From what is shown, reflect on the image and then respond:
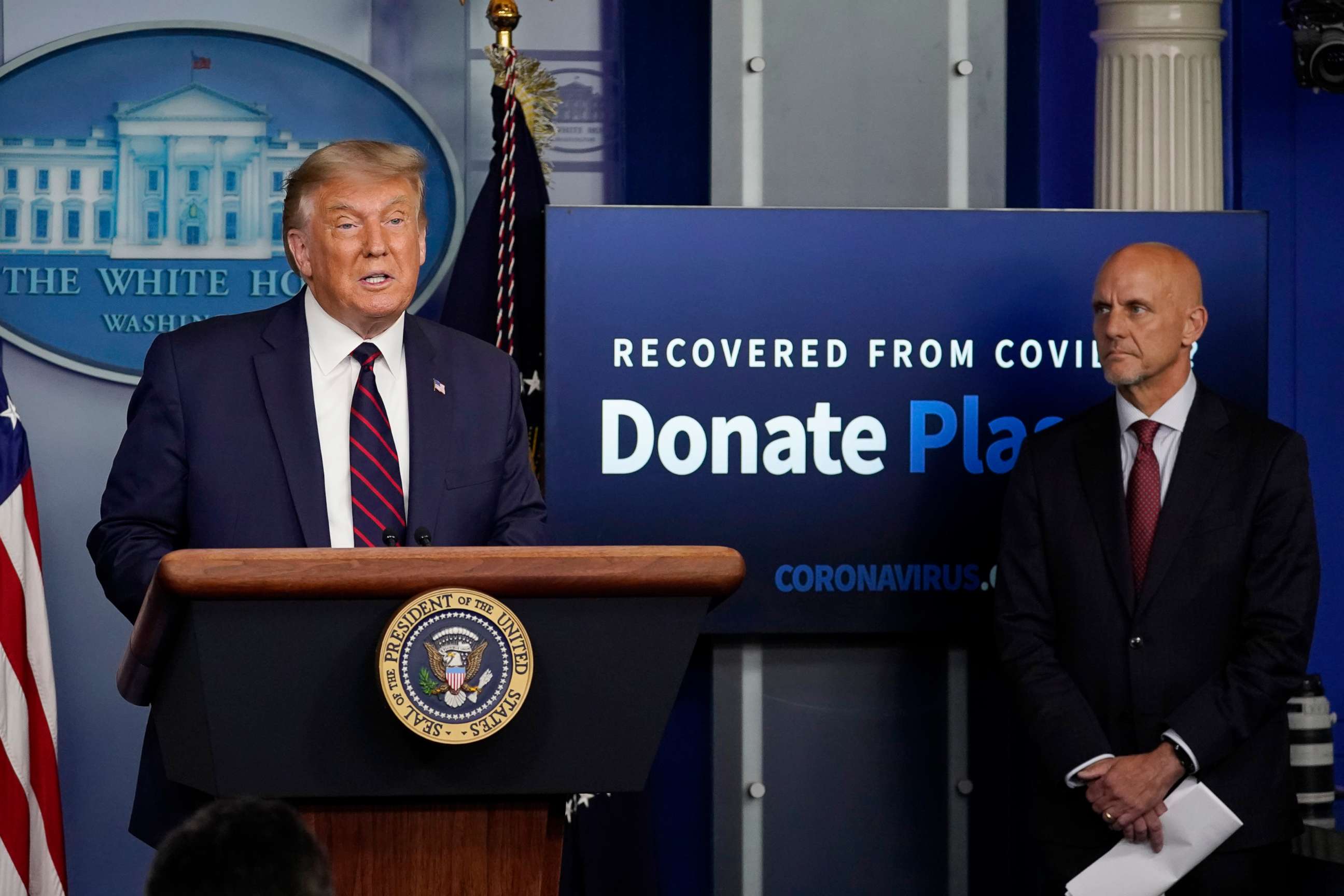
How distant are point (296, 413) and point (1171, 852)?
1673mm

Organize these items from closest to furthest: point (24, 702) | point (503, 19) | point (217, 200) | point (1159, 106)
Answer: point (24, 702), point (503, 19), point (1159, 106), point (217, 200)

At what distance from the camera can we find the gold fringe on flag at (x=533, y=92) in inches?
144

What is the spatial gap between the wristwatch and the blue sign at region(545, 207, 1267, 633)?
22.4 inches

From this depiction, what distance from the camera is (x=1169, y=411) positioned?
3.04 metres

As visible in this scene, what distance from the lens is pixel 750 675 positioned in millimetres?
3355

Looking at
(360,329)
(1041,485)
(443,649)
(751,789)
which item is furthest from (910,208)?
(443,649)

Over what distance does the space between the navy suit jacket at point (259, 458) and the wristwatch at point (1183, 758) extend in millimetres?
1236

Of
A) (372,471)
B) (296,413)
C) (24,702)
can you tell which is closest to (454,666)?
(372,471)

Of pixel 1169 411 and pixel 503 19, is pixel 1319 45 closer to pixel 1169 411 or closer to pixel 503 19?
pixel 1169 411

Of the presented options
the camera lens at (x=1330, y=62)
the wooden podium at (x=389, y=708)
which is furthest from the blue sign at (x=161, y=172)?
the wooden podium at (x=389, y=708)

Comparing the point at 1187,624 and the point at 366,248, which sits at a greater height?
the point at 366,248

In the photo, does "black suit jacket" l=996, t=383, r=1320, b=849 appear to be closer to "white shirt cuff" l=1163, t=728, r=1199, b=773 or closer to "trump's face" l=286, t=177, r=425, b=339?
"white shirt cuff" l=1163, t=728, r=1199, b=773

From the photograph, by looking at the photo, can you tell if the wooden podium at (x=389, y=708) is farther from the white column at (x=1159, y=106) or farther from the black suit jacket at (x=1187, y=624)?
the white column at (x=1159, y=106)

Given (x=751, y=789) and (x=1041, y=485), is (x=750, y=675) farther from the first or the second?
(x=1041, y=485)
